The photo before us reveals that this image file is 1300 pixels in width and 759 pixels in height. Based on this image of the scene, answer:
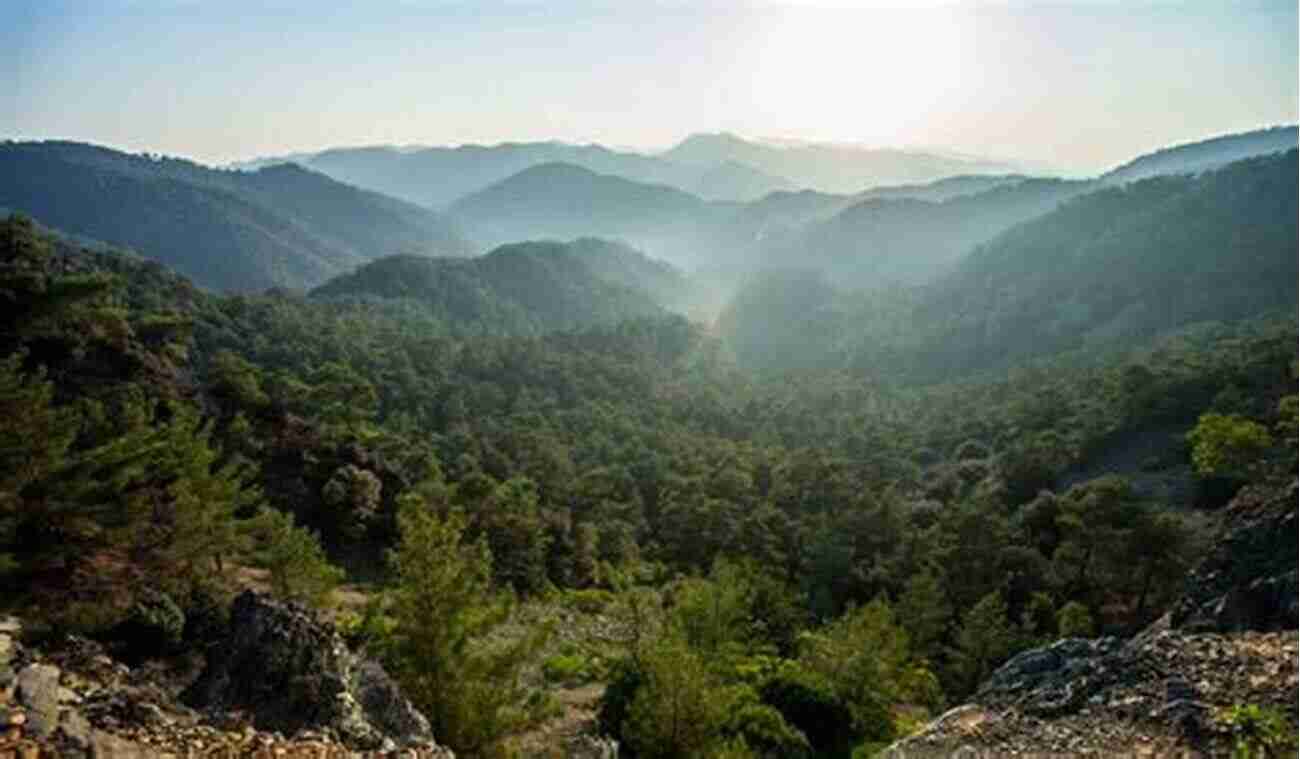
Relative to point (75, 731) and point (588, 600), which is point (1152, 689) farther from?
point (588, 600)

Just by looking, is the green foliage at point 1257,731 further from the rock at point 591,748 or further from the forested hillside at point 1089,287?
the forested hillside at point 1089,287

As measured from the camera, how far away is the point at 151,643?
1645 cm

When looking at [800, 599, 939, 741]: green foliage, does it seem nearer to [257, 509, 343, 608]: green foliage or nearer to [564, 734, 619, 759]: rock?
[564, 734, 619, 759]: rock

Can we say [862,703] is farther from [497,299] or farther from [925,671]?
[497,299]

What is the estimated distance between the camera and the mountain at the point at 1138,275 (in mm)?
110250

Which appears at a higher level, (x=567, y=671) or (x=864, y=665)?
(x=864, y=665)

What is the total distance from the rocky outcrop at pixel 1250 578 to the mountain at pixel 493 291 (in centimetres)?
12096

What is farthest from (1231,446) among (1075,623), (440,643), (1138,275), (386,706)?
(1138,275)

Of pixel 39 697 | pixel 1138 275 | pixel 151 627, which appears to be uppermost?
pixel 39 697

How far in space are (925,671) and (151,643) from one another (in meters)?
19.0

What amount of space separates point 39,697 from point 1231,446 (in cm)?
3776

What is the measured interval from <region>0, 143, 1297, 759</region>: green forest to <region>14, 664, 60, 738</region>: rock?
6.01 metres

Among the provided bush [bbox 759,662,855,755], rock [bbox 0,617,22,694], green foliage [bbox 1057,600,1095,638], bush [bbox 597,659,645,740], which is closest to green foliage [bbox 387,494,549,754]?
bush [bbox 597,659,645,740]

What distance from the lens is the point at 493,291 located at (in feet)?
562
